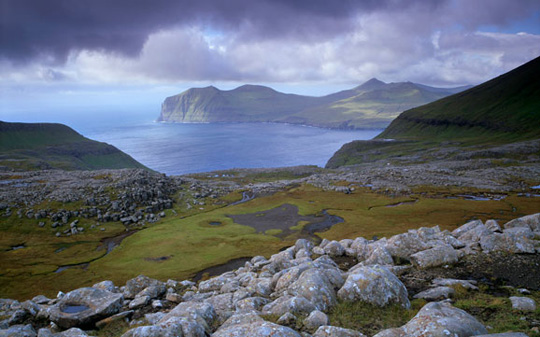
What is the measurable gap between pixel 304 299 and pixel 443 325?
796 centimetres

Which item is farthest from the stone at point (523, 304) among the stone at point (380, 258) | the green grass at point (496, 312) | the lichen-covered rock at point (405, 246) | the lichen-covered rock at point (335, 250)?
the lichen-covered rock at point (335, 250)

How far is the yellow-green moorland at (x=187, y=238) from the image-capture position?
184 feet

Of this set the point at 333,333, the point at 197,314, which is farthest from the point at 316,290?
the point at 197,314

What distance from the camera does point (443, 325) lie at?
1292 centimetres

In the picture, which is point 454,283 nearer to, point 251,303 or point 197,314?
point 251,303

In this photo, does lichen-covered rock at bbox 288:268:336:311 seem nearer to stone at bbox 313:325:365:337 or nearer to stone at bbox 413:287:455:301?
stone at bbox 313:325:365:337

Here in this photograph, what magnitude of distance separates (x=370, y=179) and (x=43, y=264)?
371ft

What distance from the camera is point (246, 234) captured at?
245ft

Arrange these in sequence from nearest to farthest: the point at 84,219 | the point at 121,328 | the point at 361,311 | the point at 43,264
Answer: the point at 361,311 < the point at 121,328 < the point at 43,264 < the point at 84,219

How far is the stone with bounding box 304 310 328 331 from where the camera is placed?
52.4 feet

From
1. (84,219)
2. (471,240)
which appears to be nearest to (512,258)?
(471,240)

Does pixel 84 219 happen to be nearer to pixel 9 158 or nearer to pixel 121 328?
pixel 121 328

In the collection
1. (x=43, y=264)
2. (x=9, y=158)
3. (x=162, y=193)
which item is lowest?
(x=43, y=264)

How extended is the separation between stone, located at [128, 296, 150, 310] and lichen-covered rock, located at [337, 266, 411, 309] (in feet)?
57.3
